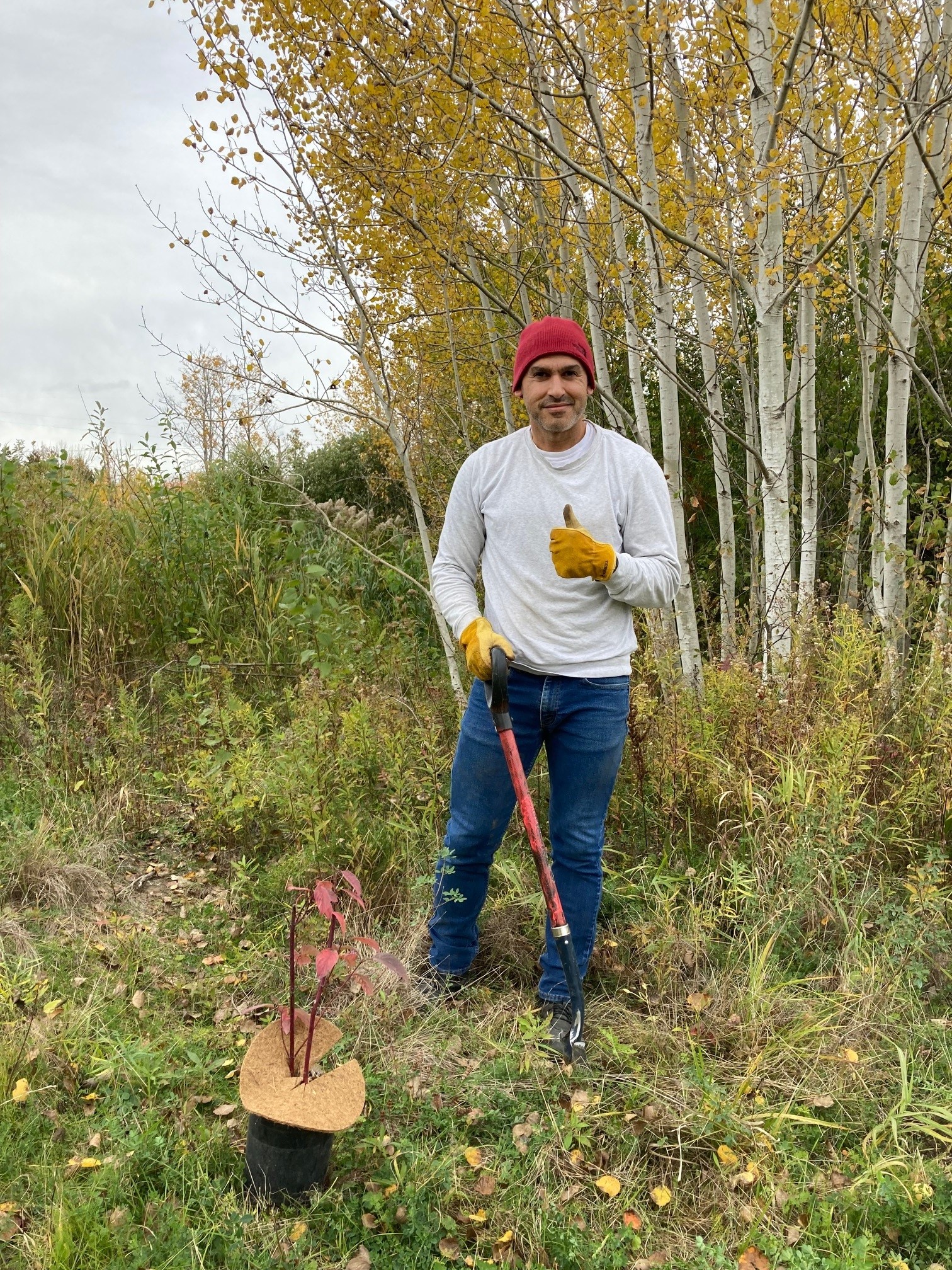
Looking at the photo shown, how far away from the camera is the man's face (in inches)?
96.7

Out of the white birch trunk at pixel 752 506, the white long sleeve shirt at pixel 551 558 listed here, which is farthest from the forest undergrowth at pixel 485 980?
the white long sleeve shirt at pixel 551 558

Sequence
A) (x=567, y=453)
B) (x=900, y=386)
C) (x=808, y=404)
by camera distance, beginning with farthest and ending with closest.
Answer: (x=808, y=404) < (x=900, y=386) < (x=567, y=453)

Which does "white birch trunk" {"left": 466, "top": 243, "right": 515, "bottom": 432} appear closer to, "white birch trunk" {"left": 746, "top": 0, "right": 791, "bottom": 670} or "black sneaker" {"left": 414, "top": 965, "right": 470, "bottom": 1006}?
"white birch trunk" {"left": 746, "top": 0, "right": 791, "bottom": 670}

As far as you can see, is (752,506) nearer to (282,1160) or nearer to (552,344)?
(552,344)

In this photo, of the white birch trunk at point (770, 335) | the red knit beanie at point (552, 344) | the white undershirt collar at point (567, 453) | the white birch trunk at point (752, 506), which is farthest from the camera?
the white birch trunk at point (752, 506)

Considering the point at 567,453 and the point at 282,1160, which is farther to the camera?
the point at 567,453

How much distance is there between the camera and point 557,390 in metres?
2.45

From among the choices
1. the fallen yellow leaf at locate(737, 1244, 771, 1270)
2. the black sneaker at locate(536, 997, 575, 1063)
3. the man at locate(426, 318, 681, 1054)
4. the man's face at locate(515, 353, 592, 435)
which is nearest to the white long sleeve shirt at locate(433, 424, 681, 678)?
the man at locate(426, 318, 681, 1054)

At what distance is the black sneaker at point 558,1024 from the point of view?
2.54 metres

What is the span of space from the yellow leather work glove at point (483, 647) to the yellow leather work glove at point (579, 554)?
25cm

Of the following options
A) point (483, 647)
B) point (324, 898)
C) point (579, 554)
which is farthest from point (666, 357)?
point (324, 898)

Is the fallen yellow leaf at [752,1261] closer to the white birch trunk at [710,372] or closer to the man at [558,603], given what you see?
the man at [558,603]

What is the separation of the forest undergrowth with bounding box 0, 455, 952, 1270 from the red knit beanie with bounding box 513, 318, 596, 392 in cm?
153

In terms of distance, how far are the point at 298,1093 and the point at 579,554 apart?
1495 millimetres
